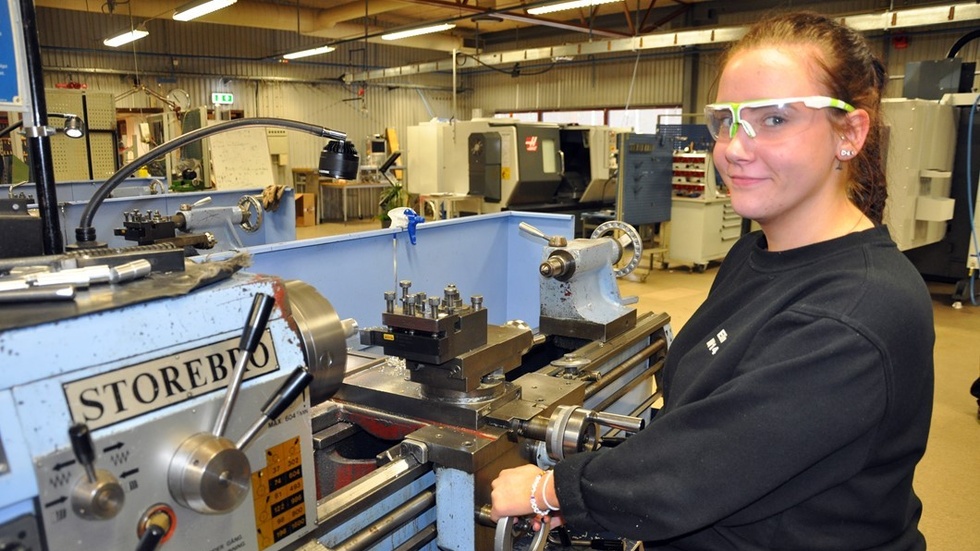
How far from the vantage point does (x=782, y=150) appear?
71cm

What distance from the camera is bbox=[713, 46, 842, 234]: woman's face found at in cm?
70

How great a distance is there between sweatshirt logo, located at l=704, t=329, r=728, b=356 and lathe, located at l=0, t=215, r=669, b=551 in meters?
0.20

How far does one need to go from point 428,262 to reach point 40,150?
1889 millimetres

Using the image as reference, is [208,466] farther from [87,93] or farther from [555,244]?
[87,93]

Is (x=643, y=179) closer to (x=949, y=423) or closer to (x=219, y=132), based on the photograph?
(x=949, y=423)

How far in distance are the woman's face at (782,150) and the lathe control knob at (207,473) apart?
1.89ft

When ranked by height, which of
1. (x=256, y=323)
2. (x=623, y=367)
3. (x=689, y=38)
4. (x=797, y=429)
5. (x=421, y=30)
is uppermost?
(x=421, y=30)

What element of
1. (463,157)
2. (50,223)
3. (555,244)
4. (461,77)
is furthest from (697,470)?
(461,77)

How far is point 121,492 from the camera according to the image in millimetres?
487

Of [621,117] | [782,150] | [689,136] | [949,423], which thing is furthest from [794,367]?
[621,117]

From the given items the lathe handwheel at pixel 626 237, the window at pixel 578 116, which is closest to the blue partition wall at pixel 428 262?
the lathe handwheel at pixel 626 237

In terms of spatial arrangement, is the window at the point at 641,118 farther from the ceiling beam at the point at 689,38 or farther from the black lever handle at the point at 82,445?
the black lever handle at the point at 82,445

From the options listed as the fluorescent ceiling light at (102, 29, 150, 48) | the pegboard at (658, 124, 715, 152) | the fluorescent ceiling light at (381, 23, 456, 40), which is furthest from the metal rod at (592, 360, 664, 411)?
the fluorescent ceiling light at (102, 29, 150, 48)

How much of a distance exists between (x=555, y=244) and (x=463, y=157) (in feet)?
12.1
